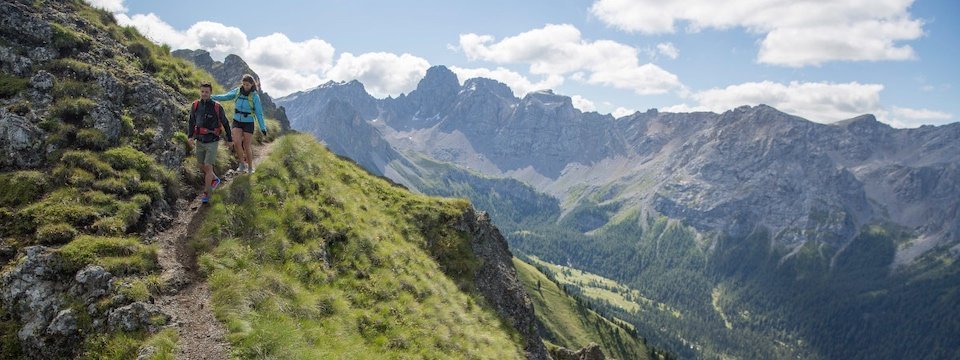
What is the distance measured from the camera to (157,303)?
14844 millimetres

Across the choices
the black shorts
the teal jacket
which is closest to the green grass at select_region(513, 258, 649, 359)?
the black shorts

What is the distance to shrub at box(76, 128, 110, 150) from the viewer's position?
19312mm

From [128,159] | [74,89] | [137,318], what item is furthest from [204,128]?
[137,318]

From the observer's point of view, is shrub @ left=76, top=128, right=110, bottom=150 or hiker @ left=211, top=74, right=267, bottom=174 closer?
shrub @ left=76, top=128, right=110, bottom=150

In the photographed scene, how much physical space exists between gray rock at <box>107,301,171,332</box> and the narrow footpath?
15.1 inches

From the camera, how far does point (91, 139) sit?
19344mm

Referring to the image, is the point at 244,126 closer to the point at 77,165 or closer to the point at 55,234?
the point at 77,165

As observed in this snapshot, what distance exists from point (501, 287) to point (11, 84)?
2926 cm

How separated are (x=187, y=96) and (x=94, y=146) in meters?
8.48

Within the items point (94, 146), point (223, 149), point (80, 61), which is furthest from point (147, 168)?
point (80, 61)

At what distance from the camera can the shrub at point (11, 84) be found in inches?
773

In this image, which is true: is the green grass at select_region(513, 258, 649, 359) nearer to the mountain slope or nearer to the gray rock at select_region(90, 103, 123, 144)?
the mountain slope

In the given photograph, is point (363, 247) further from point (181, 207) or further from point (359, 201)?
point (181, 207)

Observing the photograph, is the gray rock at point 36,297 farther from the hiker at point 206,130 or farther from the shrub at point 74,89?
the shrub at point 74,89
